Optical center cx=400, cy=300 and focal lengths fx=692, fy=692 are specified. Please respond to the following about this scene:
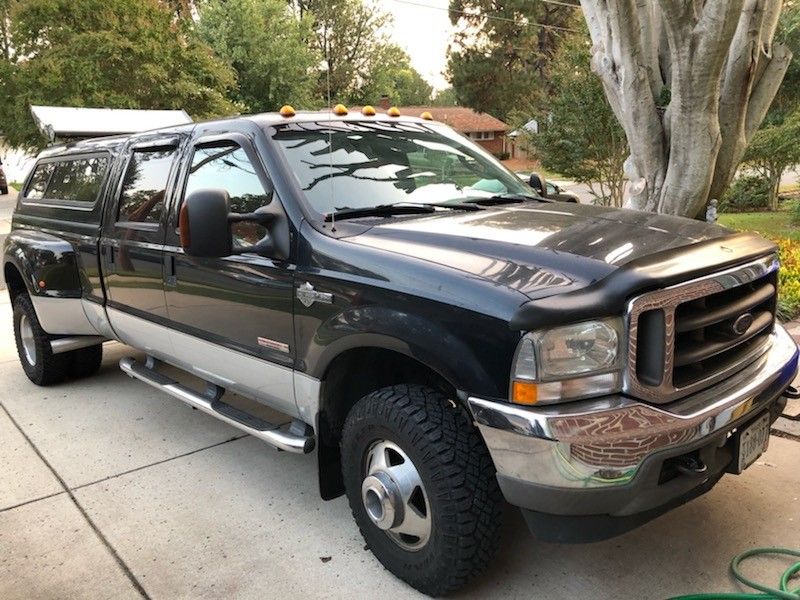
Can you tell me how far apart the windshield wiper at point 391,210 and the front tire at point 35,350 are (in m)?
3.37

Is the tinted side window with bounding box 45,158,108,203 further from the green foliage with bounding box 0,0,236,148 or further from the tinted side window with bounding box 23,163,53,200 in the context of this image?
the green foliage with bounding box 0,0,236,148

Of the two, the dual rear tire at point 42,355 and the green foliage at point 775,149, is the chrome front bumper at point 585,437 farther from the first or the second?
the green foliage at point 775,149

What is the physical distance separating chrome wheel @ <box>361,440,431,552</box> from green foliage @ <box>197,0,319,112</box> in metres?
27.1

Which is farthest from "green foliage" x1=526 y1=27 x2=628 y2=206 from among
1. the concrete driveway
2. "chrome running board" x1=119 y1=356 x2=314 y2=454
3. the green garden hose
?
the green garden hose

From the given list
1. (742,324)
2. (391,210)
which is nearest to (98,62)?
(391,210)

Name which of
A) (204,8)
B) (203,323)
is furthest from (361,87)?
(203,323)

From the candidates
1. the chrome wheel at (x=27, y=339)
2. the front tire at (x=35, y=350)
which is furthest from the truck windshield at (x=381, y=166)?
the chrome wheel at (x=27, y=339)

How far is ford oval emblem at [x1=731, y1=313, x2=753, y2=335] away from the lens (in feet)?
8.59

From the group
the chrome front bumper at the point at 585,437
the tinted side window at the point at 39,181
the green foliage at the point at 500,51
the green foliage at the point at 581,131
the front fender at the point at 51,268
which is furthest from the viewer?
the green foliage at the point at 500,51

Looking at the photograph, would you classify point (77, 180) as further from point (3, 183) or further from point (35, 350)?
point (3, 183)

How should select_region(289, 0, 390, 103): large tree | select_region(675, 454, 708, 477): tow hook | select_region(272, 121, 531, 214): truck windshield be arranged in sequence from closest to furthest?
select_region(675, 454, 708, 477): tow hook → select_region(272, 121, 531, 214): truck windshield → select_region(289, 0, 390, 103): large tree

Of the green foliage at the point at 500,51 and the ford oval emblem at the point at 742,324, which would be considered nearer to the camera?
the ford oval emblem at the point at 742,324

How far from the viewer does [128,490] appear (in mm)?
3807

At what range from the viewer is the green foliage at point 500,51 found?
43938 millimetres
